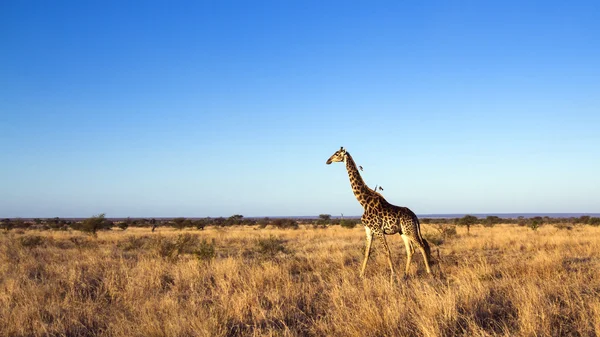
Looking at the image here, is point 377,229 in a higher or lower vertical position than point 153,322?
higher

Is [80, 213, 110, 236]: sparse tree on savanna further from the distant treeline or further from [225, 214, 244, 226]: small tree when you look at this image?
[225, 214, 244, 226]: small tree

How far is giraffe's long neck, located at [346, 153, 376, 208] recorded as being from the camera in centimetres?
1160

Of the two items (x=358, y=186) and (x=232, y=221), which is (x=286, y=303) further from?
(x=232, y=221)

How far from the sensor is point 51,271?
37.5 ft

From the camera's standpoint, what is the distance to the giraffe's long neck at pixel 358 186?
11602mm

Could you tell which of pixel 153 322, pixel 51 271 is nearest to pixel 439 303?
pixel 153 322

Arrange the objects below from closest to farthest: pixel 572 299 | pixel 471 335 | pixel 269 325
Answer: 1. pixel 471 335
2. pixel 269 325
3. pixel 572 299

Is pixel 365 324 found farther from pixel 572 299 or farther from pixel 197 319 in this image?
pixel 572 299

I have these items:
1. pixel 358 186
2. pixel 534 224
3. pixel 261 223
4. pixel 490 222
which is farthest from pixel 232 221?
pixel 358 186

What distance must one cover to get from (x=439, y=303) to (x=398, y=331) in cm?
97

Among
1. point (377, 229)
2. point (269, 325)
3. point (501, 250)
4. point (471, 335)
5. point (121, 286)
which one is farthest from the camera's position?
point (501, 250)

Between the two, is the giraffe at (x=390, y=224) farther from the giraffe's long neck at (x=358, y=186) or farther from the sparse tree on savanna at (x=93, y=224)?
the sparse tree on savanna at (x=93, y=224)

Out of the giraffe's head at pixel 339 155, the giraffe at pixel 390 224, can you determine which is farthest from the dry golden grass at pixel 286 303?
the giraffe's head at pixel 339 155

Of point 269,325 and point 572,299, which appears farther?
point 572,299
